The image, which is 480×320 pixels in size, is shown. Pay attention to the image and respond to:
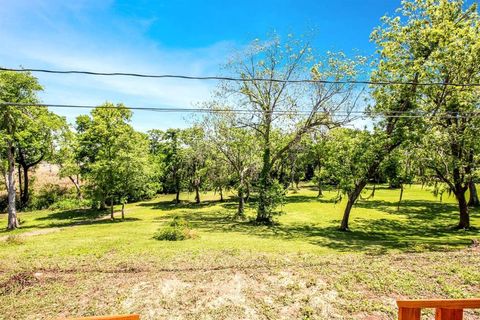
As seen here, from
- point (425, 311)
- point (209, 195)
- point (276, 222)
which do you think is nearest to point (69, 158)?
point (209, 195)

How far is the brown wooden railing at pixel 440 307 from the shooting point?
363cm

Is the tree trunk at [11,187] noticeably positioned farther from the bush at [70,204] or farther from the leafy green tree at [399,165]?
the leafy green tree at [399,165]

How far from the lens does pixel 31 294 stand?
860cm

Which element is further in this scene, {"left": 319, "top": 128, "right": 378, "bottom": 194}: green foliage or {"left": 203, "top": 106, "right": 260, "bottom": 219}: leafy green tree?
{"left": 203, "top": 106, "right": 260, "bottom": 219}: leafy green tree

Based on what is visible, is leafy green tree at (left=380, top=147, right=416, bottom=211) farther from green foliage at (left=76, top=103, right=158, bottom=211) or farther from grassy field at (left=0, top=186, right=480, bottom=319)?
green foliage at (left=76, top=103, right=158, bottom=211)

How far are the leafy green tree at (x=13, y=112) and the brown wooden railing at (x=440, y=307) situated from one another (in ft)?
88.0

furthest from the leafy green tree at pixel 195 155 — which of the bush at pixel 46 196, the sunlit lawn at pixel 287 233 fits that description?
the bush at pixel 46 196

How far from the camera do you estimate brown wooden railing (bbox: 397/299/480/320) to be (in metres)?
3.63

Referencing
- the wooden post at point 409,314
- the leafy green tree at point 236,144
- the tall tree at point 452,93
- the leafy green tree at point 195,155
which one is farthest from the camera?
the leafy green tree at point 195,155

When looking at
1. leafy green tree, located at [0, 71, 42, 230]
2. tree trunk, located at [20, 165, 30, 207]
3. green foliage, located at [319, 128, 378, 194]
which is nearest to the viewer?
green foliage, located at [319, 128, 378, 194]

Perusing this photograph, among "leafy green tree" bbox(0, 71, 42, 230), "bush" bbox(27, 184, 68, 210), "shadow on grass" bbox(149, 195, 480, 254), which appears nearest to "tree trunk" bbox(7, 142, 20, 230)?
"leafy green tree" bbox(0, 71, 42, 230)

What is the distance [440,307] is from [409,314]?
1.23 feet

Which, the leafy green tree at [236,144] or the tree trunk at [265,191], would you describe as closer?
the tree trunk at [265,191]

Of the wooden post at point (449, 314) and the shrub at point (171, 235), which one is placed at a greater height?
the wooden post at point (449, 314)
